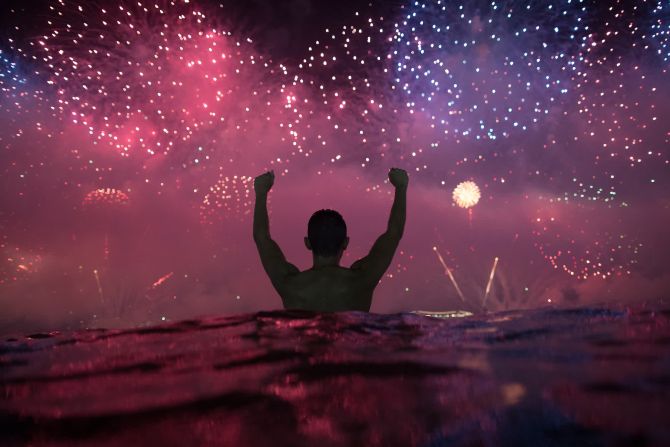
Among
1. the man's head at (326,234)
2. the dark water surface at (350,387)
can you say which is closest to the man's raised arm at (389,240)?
the man's head at (326,234)

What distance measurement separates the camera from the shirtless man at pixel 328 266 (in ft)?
14.4

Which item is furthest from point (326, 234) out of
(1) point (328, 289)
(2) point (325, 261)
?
(1) point (328, 289)

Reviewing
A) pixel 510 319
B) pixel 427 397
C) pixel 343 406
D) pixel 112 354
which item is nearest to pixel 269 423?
pixel 343 406

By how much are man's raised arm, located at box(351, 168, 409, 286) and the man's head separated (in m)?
0.29

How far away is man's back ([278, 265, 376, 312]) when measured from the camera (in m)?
4.35

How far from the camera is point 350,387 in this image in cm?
164

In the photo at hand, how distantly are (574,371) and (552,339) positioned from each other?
2.32 ft

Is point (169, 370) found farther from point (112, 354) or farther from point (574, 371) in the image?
point (574, 371)

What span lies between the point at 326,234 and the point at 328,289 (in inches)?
24.2

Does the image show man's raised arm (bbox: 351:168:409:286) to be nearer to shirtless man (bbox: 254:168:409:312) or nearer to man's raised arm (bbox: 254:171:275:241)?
shirtless man (bbox: 254:168:409:312)

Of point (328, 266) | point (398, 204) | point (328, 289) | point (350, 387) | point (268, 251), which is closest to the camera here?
point (350, 387)

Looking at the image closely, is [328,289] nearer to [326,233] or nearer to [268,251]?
[326,233]

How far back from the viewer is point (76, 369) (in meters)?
2.14

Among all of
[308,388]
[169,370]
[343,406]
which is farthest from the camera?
[169,370]
